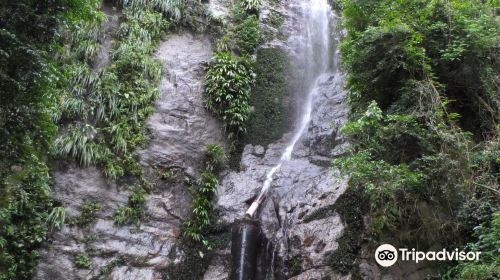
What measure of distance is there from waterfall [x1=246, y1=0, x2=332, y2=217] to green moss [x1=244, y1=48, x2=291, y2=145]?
0.50m

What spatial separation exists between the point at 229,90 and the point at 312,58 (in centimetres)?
312

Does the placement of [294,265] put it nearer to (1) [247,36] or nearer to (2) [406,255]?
(2) [406,255]

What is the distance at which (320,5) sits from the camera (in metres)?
13.7

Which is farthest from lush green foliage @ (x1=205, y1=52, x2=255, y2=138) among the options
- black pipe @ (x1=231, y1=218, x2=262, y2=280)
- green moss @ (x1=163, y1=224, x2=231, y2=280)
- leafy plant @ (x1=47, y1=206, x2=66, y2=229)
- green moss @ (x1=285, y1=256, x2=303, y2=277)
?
leafy plant @ (x1=47, y1=206, x2=66, y2=229)

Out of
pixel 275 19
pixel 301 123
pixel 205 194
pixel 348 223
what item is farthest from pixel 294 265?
pixel 275 19

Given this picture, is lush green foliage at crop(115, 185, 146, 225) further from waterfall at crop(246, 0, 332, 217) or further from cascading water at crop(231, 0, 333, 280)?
waterfall at crop(246, 0, 332, 217)

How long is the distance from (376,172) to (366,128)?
0.85m

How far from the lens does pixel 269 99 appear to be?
36.9 feet

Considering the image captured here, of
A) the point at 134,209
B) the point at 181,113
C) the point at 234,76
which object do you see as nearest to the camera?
the point at 134,209

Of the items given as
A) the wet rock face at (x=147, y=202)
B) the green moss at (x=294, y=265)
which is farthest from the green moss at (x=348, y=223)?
the wet rock face at (x=147, y=202)

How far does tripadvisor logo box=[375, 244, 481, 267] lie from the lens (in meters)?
5.80

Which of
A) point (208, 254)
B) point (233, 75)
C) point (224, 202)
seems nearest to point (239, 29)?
point (233, 75)

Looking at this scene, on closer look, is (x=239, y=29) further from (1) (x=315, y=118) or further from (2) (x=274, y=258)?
(2) (x=274, y=258)

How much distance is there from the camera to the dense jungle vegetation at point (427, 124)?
5.81m
